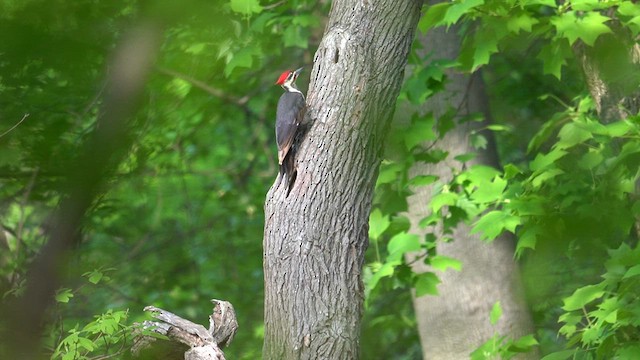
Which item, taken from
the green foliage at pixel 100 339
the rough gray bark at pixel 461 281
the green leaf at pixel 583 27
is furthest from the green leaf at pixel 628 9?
the green foliage at pixel 100 339

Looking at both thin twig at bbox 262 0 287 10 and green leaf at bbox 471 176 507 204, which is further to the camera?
thin twig at bbox 262 0 287 10

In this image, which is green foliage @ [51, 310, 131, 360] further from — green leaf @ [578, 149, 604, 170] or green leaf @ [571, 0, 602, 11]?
green leaf @ [571, 0, 602, 11]

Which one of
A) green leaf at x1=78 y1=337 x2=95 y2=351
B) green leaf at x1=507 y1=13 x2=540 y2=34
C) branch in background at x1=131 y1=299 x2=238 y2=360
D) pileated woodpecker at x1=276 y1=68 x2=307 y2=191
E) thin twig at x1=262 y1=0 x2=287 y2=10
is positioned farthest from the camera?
thin twig at x1=262 y1=0 x2=287 y2=10

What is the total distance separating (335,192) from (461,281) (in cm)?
364

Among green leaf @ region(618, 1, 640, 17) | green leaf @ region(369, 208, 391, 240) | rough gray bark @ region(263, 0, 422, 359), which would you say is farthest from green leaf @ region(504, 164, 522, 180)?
rough gray bark @ region(263, 0, 422, 359)

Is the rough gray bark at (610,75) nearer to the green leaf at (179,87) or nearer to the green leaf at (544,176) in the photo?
the green leaf at (544,176)

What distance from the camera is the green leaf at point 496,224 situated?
529 centimetres

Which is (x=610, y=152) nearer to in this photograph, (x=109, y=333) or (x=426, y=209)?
(x=426, y=209)

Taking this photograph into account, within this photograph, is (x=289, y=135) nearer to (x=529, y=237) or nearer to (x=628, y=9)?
(x=529, y=237)

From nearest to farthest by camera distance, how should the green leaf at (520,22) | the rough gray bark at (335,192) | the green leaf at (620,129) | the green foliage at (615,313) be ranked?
the rough gray bark at (335,192) < the green foliage at (615,313) < the green leaf at (620,129) < the green leaf at (520,22)

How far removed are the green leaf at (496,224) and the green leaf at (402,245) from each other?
26.1 inches

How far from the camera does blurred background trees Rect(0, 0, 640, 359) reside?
726mm

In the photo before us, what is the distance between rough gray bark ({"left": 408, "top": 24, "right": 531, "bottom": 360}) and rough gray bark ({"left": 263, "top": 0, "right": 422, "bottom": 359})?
2.93 m

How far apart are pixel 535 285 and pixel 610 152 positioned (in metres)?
1.47
